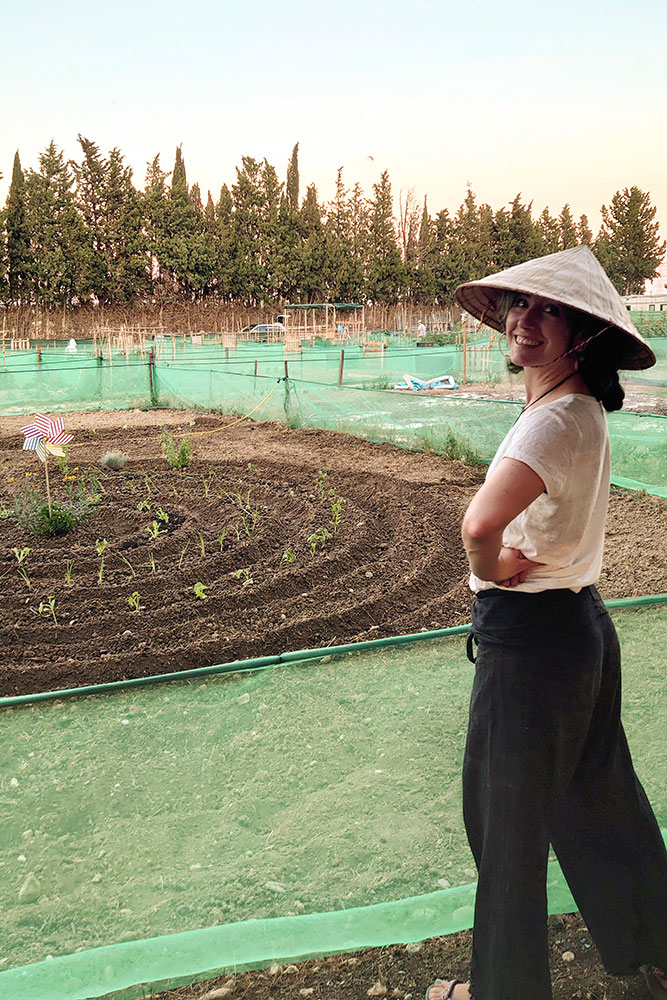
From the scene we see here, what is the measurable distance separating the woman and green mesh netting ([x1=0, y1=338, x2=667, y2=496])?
475 cm

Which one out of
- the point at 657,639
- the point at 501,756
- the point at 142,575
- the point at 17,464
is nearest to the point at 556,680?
the point at 501,756

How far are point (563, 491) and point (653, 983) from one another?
93cm

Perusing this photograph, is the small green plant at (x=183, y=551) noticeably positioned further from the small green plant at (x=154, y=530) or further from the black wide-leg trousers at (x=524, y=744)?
the black wide-leg trousers at (x=524, y=744)

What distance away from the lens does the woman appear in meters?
1.16

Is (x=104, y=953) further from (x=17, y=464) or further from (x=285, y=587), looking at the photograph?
(x=17, y=464)

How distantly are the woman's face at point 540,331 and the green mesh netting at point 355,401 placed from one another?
188 inches

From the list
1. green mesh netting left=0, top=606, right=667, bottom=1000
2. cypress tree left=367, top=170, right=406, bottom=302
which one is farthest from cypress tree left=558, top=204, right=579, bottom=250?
green mesh netting left=0, top=606, right=667, bottom=1000

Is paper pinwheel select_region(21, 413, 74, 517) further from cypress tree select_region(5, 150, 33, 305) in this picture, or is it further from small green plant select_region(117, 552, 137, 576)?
cypress tree select_region(5, 150, 33, 305)

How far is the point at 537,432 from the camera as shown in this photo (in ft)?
3.66

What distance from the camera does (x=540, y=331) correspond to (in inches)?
47.5

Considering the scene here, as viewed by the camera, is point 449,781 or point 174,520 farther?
point 174,520

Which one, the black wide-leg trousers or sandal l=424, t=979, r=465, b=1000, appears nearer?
the black wide-leg trousers

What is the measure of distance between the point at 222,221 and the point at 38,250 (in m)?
8.31

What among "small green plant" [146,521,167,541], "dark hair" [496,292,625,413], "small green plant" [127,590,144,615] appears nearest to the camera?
"dark hair" [496,292,625,413]
